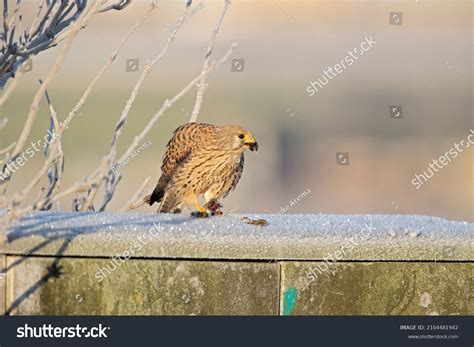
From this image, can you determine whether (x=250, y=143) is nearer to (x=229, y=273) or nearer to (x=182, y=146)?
(x=182, y=146)

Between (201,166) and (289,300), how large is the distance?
1.97 meters

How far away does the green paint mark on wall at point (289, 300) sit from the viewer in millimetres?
4797

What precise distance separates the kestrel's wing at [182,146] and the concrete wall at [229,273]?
5.76 ft

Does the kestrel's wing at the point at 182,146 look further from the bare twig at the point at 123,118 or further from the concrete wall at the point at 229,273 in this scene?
the concrete wall at the point at 229,273

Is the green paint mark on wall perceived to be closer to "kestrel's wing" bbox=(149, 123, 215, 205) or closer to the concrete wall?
the concrete wall

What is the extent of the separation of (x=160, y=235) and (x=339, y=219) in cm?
119

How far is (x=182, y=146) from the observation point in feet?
21.9

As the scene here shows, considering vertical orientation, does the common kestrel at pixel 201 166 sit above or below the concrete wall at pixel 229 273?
above

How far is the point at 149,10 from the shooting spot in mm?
5227

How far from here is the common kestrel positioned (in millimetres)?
6469

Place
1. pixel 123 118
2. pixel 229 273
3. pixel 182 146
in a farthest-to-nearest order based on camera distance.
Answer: pixel 182 146, pixel 123 118, pixel 229 273

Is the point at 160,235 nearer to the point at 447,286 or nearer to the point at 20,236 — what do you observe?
the point at 20,236

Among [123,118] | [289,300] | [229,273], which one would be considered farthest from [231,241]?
[123,118]

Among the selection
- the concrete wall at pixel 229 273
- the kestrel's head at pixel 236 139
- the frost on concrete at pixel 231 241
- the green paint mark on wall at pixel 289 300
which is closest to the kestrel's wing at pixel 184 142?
the kestrel's head at pixel 236 139
